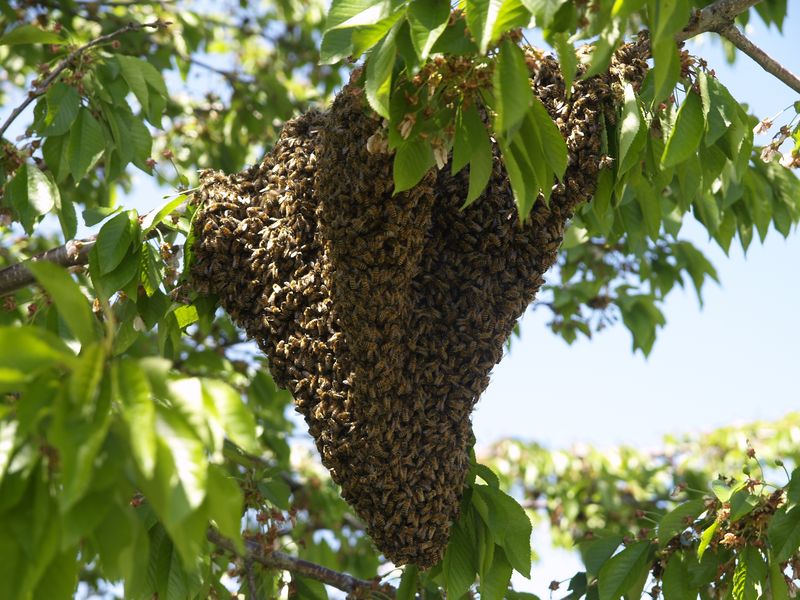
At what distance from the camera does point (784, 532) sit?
9.46ft

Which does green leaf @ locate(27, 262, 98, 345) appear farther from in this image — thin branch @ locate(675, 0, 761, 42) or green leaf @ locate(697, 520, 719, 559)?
green leaf @ locate(697, 520, 719, 559)

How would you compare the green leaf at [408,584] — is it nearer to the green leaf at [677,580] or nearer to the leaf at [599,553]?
the leaf at [599,553]

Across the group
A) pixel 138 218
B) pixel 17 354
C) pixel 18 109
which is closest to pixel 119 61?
pixel 18 109

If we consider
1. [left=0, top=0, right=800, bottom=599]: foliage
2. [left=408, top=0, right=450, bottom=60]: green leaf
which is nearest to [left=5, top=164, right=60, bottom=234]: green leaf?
[left=0, top=0, right=800, bottom=599]: foliage

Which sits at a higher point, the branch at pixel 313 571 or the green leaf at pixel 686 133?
the green leaf at pixel 686 133

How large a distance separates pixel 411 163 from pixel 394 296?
1.49 feet

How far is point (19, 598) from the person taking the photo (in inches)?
64.3

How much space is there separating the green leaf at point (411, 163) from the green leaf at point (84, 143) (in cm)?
146

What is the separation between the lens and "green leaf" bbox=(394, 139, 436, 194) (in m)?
2.36

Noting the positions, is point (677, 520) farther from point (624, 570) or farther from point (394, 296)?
point (394, 296)

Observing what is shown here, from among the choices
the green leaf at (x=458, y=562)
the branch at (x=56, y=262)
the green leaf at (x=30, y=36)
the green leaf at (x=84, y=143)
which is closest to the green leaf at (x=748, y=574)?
the green leaf at (x=458, y=562)

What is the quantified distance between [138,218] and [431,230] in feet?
3.13

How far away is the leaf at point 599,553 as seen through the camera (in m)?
3.37

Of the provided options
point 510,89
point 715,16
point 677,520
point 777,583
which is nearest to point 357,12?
point 510,89
